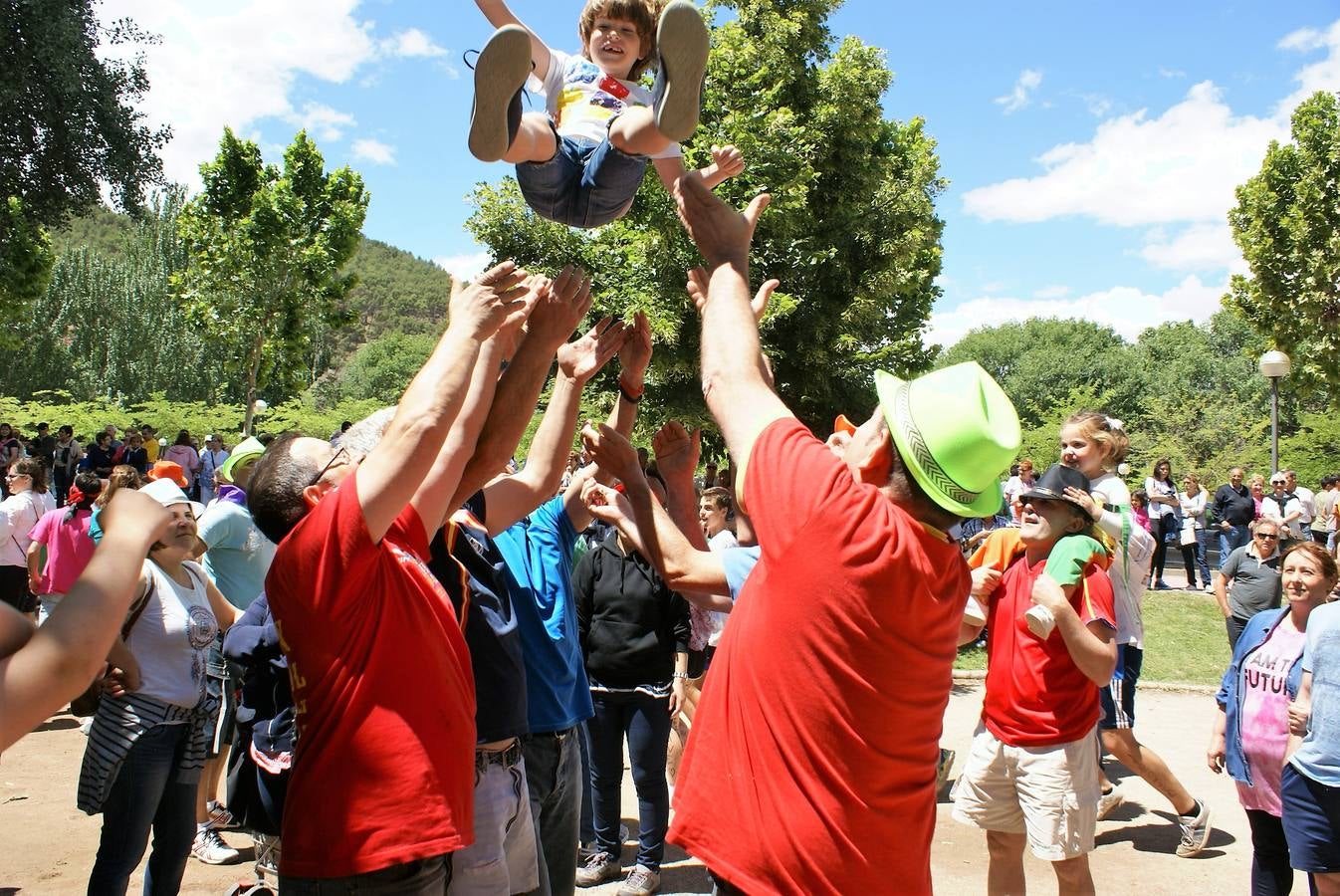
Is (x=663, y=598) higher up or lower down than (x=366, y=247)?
lower down

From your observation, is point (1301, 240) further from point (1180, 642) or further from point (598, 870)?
point (598, 870)

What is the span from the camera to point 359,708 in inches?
90.2

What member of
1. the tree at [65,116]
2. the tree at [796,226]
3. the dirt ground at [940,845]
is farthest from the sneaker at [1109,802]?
the tree at [65,116]

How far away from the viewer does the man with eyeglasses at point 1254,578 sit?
323 inches

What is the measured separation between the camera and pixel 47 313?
145ft

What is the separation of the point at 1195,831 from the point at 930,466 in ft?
17.7

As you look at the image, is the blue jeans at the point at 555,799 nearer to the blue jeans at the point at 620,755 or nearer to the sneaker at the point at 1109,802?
the blue jeans at the point at 620,755

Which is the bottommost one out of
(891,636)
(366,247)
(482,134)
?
(891,636)

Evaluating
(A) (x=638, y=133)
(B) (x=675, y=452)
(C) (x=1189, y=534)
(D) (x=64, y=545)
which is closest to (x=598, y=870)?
(B) (x=675, y=452)

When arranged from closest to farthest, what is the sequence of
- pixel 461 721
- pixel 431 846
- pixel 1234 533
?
pixel 431 846
pixel 461 721
pixel 1234 533

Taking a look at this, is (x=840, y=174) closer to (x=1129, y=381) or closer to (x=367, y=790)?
(x=367, y=790)

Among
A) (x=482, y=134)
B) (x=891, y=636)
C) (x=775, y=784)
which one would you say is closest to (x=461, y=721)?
(x=775, y=784)

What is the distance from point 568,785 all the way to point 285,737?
1431 mm

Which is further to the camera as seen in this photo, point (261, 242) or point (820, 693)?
point (261, 242)
